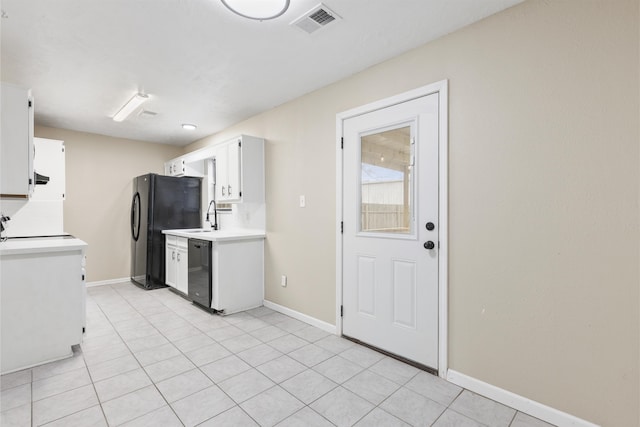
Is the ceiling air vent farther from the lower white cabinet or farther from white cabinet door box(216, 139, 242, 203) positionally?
the lower white cabinet

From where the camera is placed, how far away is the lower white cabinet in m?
4.02

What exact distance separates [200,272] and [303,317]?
1.37 m

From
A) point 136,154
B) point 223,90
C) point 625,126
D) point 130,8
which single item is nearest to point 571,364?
point 625,126

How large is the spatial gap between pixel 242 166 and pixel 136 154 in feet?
9.28

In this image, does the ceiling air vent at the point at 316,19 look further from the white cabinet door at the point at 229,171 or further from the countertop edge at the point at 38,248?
the countertop edge at the point at 38,248

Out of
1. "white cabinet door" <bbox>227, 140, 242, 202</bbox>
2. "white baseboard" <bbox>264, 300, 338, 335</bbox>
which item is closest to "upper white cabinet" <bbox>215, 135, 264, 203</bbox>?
"white cabinet door" <bbox>227, 140, 242, 202</bbox>

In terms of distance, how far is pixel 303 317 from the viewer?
3250 millimetres

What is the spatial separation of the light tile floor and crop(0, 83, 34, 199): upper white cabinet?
1.38 metres

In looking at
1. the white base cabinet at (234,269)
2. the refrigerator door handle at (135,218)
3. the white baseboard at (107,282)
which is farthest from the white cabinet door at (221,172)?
the white baseboard at (107,282)

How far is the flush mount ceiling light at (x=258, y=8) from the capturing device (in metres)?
1.77

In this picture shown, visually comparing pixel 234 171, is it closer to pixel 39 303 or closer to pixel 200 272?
pixel 200 272

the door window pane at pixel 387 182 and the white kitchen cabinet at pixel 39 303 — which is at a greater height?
the door window pane at pixel 387 182

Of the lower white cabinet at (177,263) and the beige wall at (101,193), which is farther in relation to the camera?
the beige wall at (101,193)

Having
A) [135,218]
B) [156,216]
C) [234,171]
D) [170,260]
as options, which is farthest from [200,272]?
[135,218]
